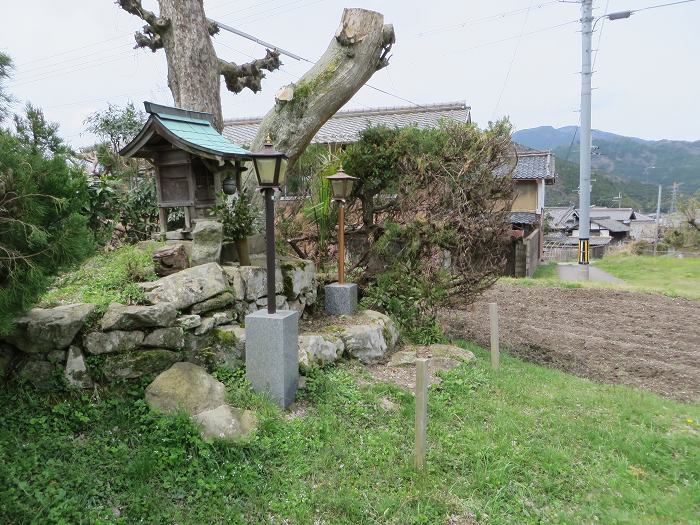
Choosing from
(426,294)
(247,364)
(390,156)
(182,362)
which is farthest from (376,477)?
(390,156)

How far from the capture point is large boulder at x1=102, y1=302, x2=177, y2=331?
3.33 m

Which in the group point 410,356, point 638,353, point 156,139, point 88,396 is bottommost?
point 638,353

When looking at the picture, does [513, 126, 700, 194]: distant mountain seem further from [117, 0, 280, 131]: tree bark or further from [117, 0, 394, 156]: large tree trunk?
[117, 0, 280, 131]: tree bark

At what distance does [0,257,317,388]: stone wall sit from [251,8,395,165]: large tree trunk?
2.98 m

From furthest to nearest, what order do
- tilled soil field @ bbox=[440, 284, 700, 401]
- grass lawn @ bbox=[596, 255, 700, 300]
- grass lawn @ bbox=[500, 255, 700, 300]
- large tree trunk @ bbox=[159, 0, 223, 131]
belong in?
1. grass lawn @ bbox=[596, 255, 700, 300]
2. grass lawn @ bbox=[500, 255, 700, 300]
3. large tree trunk @ bbox=[159, 0, 223, 131]
4. tilled soil field @ bbox=[440, 284, 700, 401]

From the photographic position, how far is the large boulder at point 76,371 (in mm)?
3203

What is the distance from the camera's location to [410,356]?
522cm

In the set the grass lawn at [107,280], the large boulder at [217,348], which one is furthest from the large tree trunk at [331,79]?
the large boulder at [217,348]

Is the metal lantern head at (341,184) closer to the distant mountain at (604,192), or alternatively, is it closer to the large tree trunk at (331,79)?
the large tree trunk at (331,79)

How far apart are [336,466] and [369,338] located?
2107mm

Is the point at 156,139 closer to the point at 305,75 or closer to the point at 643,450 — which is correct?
the point at 305,75

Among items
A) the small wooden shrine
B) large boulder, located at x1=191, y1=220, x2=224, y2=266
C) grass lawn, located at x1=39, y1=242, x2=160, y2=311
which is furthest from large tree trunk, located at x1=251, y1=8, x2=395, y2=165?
grass lawn, located at x1=39, y1=242, x2=160, y2=311

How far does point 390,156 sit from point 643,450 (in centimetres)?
452

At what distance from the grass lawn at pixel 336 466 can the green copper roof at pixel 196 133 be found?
2.38m
